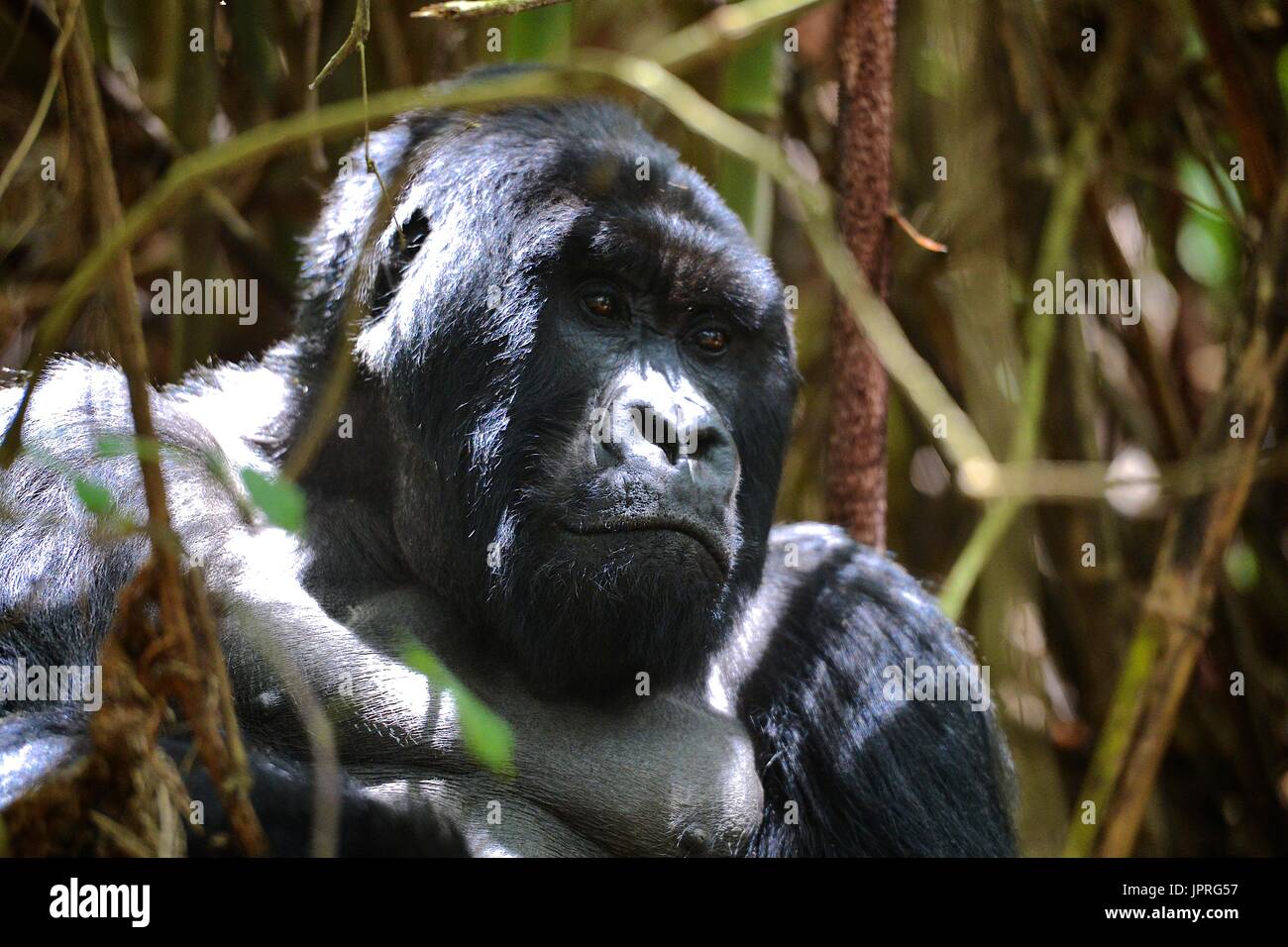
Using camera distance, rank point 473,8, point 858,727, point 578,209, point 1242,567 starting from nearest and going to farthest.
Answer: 1. point 473,8
2. point 578,209
3. point 858,727
4. point 1242,567

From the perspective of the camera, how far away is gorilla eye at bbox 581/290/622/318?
10.2 feet

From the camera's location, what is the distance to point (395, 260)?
10.6ft

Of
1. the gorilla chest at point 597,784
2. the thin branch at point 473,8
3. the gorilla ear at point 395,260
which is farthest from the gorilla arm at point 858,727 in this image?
the thin branch at point 473,8

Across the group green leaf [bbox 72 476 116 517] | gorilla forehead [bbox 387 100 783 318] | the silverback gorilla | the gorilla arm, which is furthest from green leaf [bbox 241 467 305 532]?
the gorilla arm

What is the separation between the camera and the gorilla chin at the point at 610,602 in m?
2.84

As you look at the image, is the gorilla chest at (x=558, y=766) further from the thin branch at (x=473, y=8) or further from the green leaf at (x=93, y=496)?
the thin branch at (x=473, y=8)

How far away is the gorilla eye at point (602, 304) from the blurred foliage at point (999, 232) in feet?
4.55

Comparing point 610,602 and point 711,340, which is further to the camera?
point 711,340

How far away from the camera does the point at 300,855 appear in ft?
8.03

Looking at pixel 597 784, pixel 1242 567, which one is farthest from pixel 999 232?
pixel 597 784

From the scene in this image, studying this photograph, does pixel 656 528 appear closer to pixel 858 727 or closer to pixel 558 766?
pixel 558 766

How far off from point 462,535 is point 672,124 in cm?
228

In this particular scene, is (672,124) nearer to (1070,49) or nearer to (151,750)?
(1070,49)

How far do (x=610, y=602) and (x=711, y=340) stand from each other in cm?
73
